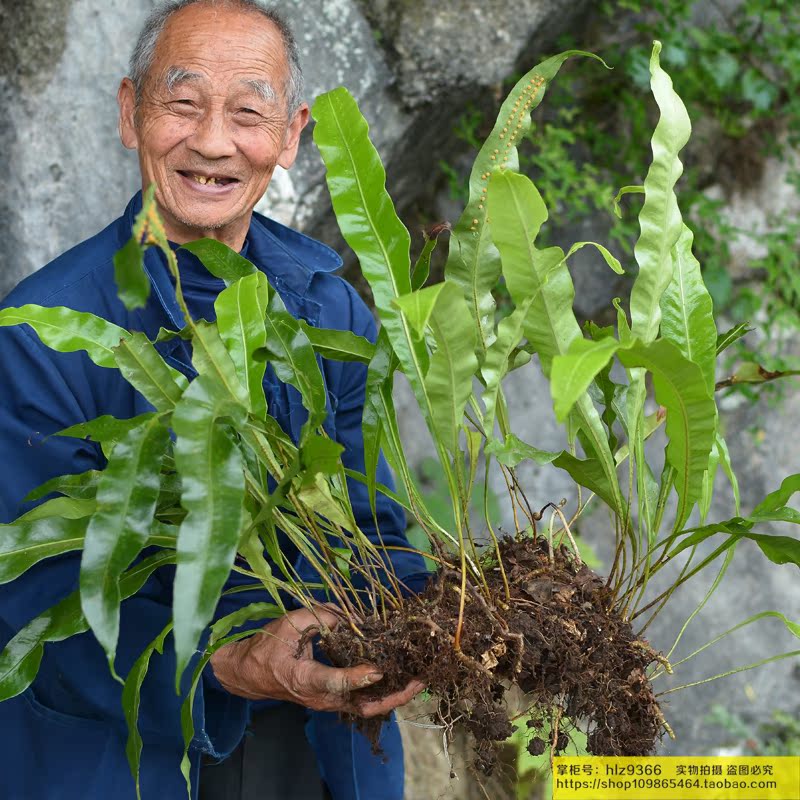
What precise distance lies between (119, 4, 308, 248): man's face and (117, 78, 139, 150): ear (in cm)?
6

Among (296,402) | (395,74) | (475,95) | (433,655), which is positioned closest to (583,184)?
(475,95)

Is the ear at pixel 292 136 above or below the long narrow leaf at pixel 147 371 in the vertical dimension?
above

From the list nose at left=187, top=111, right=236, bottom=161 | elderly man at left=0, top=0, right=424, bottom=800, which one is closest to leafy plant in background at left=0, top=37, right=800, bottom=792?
elderly man at left=0, top=0, right=424, bottom=800

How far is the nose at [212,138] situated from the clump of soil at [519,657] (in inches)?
24.7

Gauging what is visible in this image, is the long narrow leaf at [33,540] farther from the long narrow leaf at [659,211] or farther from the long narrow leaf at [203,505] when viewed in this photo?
the long narrow leaf at [659,211]

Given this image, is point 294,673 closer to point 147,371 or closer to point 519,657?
point 519,657

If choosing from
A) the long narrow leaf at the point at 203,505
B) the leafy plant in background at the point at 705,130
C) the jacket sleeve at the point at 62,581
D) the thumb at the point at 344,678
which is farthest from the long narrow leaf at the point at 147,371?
the leafy plant in background at the point at 705,130

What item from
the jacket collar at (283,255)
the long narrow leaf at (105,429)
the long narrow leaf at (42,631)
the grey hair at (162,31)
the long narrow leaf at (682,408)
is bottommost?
the long narrow leaf at (42,631)

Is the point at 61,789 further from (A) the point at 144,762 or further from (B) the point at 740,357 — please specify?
(B) the point at 740,357

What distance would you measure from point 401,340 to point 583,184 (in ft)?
5.77

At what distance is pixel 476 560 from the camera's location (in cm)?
111

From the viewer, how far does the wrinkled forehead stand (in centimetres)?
135

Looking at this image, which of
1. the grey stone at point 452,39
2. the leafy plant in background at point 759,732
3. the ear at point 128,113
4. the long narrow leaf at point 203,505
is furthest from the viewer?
the leafy plant in background at point 759,732

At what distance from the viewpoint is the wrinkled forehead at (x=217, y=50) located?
4.44ft
